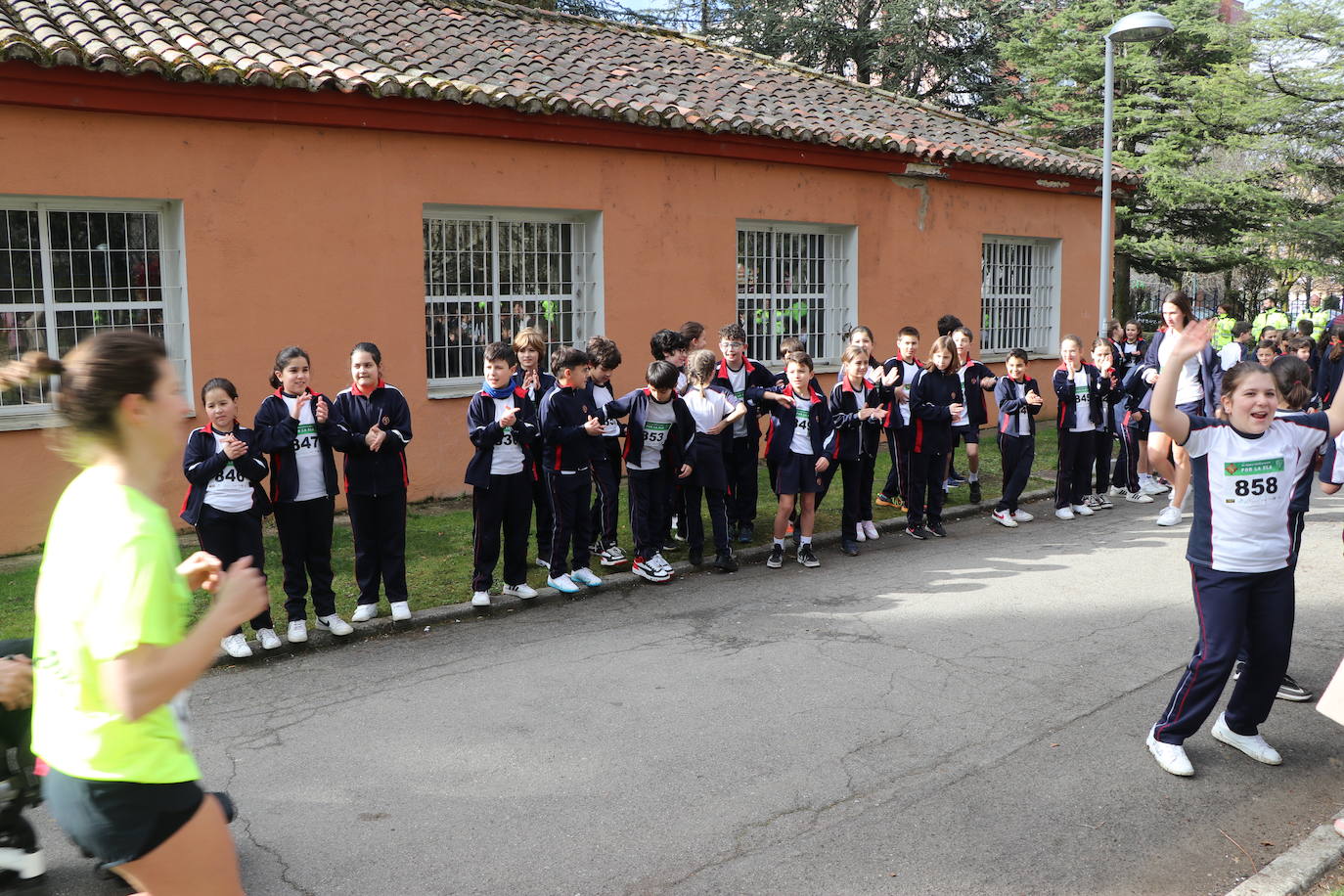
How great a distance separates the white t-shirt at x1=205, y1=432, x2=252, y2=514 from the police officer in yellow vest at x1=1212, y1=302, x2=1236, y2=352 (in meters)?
16.8

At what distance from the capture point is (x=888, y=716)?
546 centimetres

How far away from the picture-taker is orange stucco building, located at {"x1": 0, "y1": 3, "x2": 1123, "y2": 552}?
31.1 feet

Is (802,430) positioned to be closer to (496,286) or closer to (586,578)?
(586,578)

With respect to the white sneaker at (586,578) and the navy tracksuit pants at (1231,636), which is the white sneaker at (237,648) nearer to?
the white sneaker at (586,578)

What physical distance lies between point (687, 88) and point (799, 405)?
24.3 feet

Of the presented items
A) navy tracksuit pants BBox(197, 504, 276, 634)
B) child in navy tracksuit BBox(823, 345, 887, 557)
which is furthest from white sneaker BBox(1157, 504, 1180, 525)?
navy tracksuit pants BBox(197, 504, 276, 634)

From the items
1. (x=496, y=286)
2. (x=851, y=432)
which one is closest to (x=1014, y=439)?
(x=851, y=432)

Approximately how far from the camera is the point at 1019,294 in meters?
18.3

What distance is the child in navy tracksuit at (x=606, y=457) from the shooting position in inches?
337

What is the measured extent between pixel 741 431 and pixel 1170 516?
4288 millimetres

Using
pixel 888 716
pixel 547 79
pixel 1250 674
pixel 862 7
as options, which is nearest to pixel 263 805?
pixel 888 716

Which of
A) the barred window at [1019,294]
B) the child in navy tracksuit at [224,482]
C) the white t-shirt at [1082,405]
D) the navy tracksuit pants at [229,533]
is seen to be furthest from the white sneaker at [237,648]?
the barred window at [1019,294]

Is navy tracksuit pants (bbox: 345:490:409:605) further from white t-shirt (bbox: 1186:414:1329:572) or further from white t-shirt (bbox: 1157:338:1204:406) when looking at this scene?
white t-shirt (bbox: 1157:338:1204:406)

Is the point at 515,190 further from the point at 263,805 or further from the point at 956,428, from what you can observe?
the point at 263,805
